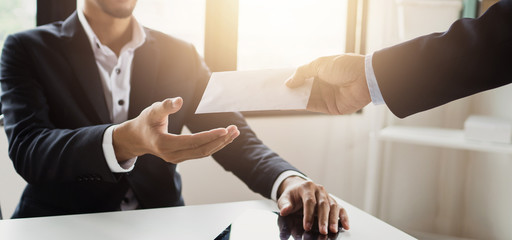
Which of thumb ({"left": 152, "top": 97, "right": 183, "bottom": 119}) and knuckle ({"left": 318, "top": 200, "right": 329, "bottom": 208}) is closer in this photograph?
thumb ({"left": 152, "top": 97, "right": 183, "bottom": 119})

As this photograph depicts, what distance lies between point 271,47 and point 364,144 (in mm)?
636

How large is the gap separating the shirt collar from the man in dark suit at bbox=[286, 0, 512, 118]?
641 millimetres

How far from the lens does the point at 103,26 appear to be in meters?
1.22

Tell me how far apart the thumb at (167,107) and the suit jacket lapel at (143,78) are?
49 cm

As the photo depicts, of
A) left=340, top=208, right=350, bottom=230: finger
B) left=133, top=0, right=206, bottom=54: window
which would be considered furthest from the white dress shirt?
left=340, top=208, right=350, bottom=230: finger

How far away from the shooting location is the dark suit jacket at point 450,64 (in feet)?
2.29

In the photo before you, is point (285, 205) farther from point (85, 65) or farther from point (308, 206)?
point (85, 65)

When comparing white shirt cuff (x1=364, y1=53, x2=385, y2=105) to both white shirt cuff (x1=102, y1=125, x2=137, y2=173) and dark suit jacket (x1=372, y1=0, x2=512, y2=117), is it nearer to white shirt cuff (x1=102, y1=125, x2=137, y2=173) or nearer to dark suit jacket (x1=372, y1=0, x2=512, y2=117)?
dark suit jacket (x1=372, y1=0, x2=512, y2=117)

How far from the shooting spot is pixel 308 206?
736mm

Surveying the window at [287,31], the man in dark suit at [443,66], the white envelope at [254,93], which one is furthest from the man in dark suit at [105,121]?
the window at [287,31]

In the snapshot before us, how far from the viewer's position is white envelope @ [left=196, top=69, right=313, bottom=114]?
0.66m

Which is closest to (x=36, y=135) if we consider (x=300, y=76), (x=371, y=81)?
(x=300, y=76)

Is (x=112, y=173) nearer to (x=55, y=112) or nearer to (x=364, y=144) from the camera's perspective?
(x=55, y=112)

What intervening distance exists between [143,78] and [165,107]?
56 centimetres
